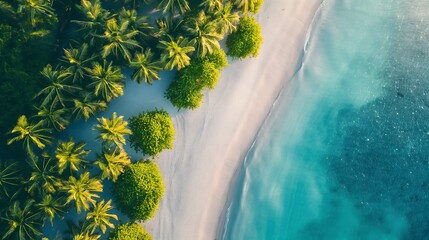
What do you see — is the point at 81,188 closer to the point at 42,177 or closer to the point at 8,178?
the point at 42,177

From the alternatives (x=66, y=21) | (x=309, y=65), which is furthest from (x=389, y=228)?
(x=66, y=21)

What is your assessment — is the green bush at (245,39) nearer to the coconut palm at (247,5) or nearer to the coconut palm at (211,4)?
the coconut palm at (247,5)

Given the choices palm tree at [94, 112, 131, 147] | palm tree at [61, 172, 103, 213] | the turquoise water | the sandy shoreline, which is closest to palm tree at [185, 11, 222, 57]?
the sandy shoreline

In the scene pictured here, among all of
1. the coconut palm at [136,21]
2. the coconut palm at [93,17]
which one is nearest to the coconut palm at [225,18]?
the coconut palm at [136,21]

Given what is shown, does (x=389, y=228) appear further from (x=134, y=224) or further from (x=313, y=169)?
(x=134, y=224)

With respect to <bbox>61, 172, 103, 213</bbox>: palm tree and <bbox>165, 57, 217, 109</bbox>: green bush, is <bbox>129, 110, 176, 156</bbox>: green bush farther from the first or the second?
<bbox>61, 172, 103, 213</bbox>: palm tree
